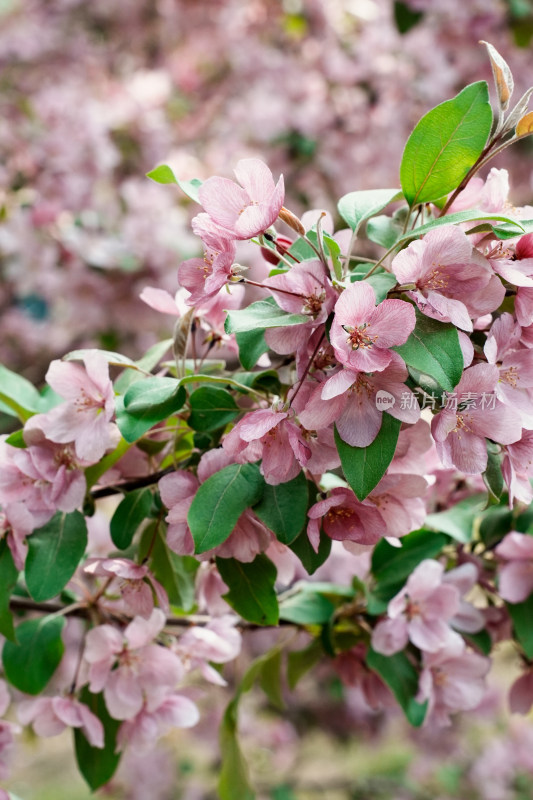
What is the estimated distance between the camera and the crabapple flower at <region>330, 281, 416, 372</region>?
0.55 meters

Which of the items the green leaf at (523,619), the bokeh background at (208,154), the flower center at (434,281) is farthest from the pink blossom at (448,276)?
the bokeh background at (208,154)

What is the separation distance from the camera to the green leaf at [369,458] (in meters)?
0.57

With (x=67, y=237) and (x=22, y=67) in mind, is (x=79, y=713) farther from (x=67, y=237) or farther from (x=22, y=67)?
(x=22, y=67)

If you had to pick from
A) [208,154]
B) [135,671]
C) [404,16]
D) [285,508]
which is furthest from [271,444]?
[208,154]

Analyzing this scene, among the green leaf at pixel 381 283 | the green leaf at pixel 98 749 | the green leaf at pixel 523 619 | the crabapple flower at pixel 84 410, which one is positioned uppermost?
the green leaf at pixel 381 283

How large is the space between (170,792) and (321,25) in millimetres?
3235

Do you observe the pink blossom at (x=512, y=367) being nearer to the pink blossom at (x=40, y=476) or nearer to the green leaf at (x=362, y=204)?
the green leaf at (x=362, y=204)

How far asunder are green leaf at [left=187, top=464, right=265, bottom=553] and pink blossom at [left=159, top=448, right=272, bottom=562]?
0.9 inches

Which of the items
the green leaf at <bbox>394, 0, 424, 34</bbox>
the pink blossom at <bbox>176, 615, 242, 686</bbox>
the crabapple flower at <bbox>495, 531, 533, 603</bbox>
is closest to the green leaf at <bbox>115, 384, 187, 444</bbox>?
the pink blossom at <bbox>176, 615, 242, 686</bbox>

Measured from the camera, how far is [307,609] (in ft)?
3.08

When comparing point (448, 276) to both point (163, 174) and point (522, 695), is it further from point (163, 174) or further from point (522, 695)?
point (522, 695)

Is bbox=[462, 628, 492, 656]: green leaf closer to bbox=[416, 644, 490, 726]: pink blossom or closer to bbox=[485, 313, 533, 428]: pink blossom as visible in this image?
bbox=[416, 644, 490, 726]: pink blossom

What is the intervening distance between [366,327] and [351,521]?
0.59 feet

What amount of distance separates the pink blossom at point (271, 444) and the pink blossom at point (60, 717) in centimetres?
40
